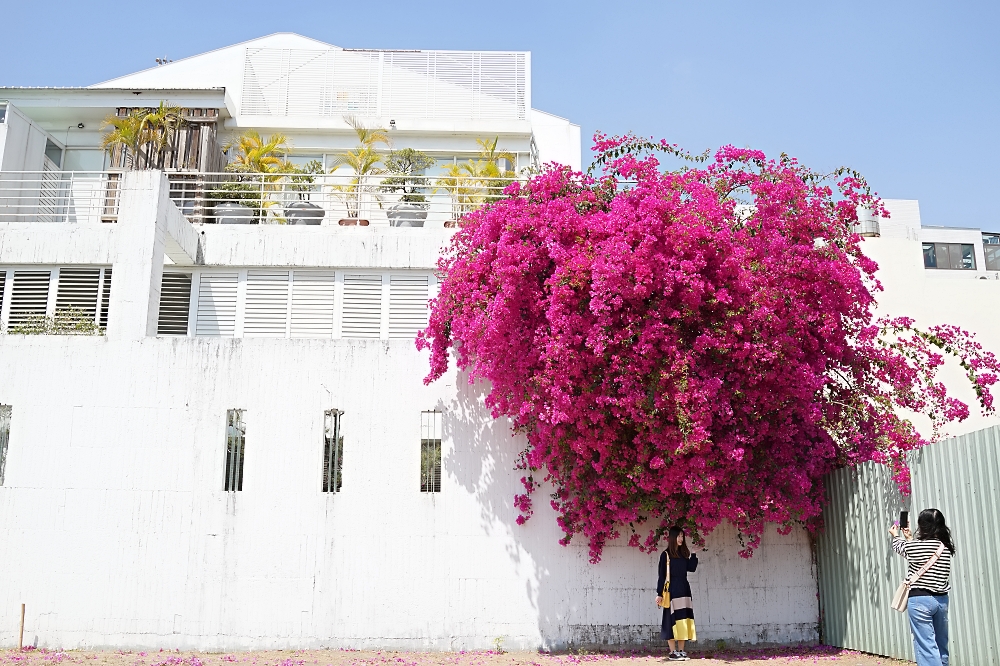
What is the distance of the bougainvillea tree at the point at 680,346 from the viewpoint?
10.9 meters

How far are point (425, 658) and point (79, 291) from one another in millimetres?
8554

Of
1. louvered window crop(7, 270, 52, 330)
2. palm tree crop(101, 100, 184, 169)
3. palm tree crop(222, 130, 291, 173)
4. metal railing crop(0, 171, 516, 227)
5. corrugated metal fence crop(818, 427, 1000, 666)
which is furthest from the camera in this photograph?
palm tree crop(222, 130, 291, 173)

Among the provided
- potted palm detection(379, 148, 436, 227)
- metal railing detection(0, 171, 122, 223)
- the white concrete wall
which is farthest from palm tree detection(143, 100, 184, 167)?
the white concrete wall

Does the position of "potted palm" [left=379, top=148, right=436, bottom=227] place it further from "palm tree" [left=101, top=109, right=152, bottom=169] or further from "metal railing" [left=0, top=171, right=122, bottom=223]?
"palm tree" [left=101, top=109, right=152, bottom=169]

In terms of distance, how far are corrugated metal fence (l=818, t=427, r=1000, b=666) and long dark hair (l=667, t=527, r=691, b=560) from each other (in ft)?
6.76

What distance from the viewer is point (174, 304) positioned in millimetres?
15938

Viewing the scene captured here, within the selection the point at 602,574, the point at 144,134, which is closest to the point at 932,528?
the point at 602,574

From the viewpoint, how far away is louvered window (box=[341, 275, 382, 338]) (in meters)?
15.6

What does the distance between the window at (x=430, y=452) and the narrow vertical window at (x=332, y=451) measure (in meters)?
1.10

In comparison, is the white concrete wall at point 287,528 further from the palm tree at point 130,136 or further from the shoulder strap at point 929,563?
the palm tree at point 130,136

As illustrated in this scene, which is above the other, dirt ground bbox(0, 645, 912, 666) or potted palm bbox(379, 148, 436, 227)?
potted palm bbox(379, 148, 436, 227)

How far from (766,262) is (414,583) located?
20.0ft

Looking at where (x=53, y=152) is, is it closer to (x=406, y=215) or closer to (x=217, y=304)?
(x=217, y=304)

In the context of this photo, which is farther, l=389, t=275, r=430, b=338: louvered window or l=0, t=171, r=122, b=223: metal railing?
l=0, t=171, r=122, b=223: metal railing
